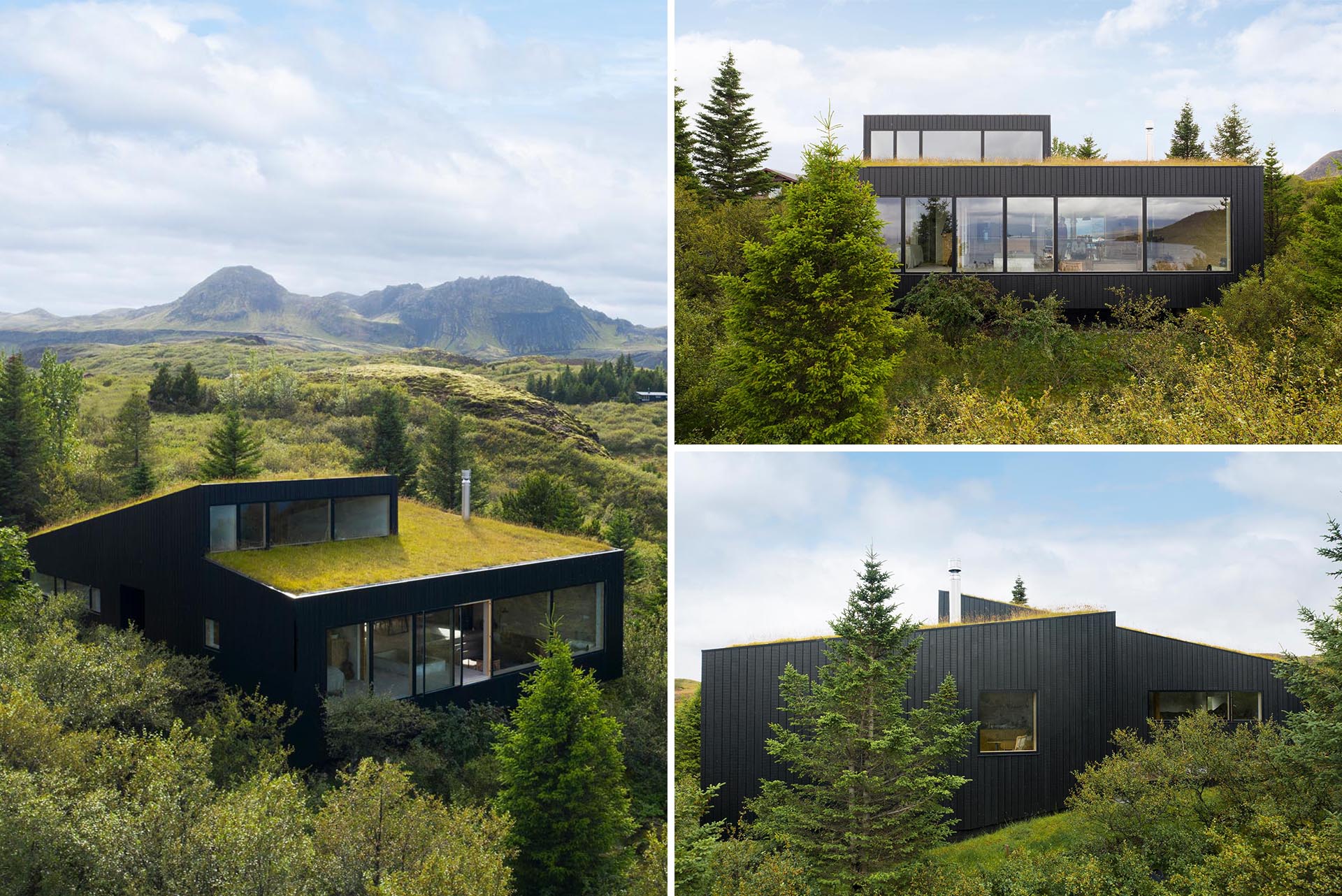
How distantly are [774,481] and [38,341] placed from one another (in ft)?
225

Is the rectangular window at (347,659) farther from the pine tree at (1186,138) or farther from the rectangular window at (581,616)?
the pine tree at (1186,138)

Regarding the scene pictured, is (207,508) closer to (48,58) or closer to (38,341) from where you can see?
(38,341)

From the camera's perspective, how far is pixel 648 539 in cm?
4612

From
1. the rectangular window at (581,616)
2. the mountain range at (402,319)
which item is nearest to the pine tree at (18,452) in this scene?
the rectangular window at (581,616)

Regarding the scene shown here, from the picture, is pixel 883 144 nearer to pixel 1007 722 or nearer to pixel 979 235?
pixel 979 235

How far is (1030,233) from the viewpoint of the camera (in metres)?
17.4

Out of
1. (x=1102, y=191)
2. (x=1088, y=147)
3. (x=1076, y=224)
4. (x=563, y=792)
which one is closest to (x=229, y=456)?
(x=563, y=792)

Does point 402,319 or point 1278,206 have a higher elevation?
point 402,319

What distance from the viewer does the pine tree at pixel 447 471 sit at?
39.9m

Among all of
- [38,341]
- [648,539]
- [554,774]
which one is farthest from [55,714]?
[38,341]

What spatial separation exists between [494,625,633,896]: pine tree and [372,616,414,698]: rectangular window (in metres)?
2.22

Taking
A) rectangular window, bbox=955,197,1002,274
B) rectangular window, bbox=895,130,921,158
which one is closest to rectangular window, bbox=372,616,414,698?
rectangular window, bbox=955,197,1002,274

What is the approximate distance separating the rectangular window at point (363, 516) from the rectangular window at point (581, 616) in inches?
142

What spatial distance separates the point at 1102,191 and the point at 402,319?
7133cm
